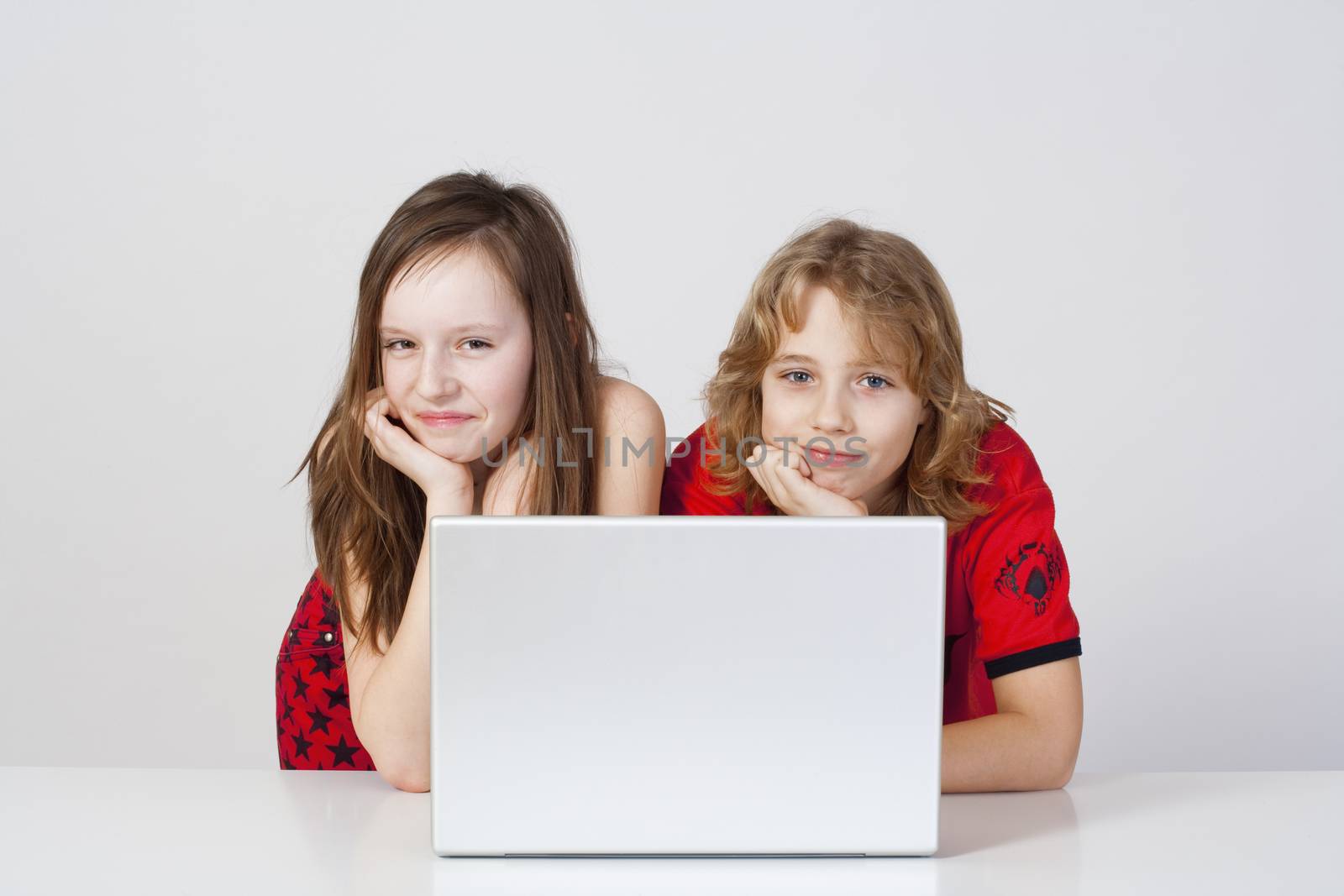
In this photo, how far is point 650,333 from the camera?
3.30 meters

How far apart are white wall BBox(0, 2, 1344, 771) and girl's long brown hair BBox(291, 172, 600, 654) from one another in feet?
4.86

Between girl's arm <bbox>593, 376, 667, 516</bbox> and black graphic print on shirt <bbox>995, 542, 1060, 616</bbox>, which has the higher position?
girl's arm <bbox>593, 376, 667, 516</bbox>

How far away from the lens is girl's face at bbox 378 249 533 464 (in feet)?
5.16

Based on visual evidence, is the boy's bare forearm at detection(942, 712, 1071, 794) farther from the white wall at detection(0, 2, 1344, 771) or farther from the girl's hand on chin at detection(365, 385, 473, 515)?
the white wall at detection(0, 2, 1344, 771)

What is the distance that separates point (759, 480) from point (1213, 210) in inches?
82.7

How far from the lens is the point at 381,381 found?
1.68 metres

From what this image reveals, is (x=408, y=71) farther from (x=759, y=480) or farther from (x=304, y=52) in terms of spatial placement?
(x=759, y=480)

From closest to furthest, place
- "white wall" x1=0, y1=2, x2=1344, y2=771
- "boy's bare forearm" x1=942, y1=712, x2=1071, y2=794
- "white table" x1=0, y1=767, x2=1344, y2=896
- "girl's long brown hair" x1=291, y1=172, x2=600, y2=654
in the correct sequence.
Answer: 1. "white table" x1=0, y1=767, x2=1344, y2=896
2. "boy's bare forearm" x1=942, y1=712, x2=1071, y2=794
3. "girl's long brown hair" x1=291, y1=172, x2=600, y2=654
4. "white wall" x1=0, y1=2, x2=1344, y2=771

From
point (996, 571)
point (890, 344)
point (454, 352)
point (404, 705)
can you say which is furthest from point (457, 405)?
point (996, 571)

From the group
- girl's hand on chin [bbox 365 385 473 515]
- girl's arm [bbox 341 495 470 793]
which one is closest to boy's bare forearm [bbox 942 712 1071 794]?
girl's arm [bbox 341 495 470 793]

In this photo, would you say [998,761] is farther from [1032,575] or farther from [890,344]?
[890,344]

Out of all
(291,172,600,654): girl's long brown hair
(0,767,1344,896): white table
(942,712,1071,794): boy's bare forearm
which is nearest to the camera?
(0,767,1344,896): white table

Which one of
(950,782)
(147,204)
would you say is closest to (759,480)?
(950,782)

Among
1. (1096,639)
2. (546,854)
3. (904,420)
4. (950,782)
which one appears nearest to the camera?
(546,854)
